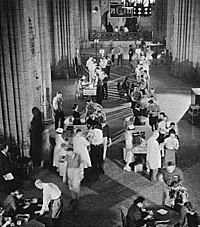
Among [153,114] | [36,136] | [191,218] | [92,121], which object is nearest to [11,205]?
[191,218]

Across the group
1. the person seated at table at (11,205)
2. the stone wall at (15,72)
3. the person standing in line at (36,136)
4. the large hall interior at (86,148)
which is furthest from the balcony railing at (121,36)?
the person seated at table at (11,205)

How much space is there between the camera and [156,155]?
1273cm

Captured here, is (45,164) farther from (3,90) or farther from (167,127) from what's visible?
(167,127)

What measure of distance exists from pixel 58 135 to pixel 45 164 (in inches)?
58.2

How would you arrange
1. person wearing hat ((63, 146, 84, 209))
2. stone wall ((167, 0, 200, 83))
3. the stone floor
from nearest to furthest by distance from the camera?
1. person wearing hat ((63, 146, 84, 209))
2. the stone floor
3. stone wall ((167, 0, 200, 83))

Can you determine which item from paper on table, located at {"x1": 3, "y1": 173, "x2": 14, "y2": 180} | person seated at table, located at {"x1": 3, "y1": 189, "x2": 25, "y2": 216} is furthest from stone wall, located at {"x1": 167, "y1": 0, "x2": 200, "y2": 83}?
person seated at table, located at {"x1": 3, "y1": 189, "x2": 25, "y2": 216}

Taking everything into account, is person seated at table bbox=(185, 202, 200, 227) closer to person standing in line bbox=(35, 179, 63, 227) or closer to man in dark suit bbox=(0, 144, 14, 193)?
person standing in line bbox=(35, 179, 63, 227)

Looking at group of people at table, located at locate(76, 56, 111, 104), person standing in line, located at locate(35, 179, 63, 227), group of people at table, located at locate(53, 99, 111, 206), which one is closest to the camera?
person standing in line, located at locate(35, 179, 63, 227)

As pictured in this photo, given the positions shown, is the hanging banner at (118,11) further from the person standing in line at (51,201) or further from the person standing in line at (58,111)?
the person standing in line at (51,201)

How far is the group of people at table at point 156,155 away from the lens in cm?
992

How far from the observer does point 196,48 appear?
23484mm

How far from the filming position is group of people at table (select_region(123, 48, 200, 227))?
9.92m

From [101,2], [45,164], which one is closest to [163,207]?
[45,164]

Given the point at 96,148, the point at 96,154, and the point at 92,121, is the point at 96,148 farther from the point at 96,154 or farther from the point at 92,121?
the point at 92,121
